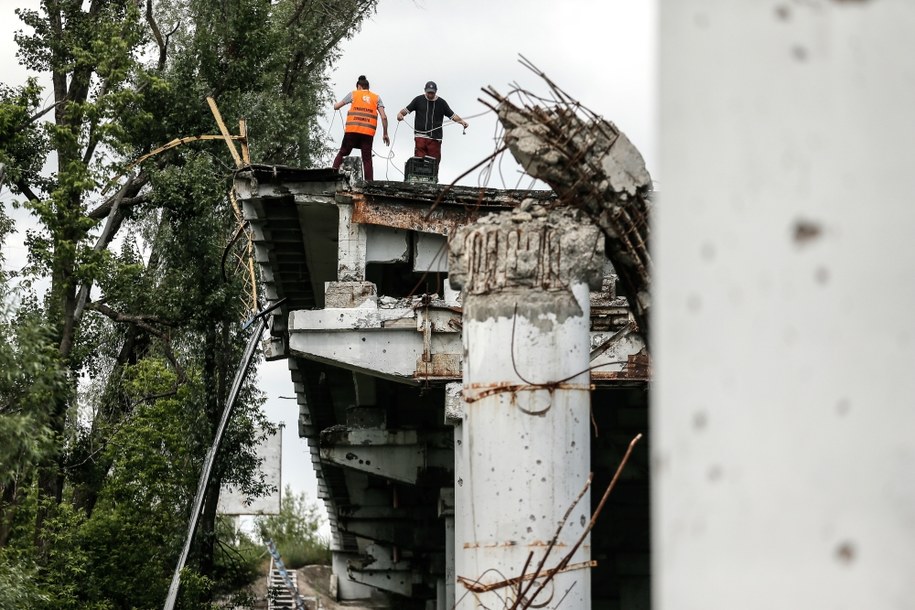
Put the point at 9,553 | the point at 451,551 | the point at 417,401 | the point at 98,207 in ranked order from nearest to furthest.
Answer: the point at 451,551 < the point at 417,401 < the point at 9,553 < the point at 98,207

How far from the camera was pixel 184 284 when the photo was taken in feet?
98.2

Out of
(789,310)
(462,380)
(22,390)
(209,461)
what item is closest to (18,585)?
(22,390)

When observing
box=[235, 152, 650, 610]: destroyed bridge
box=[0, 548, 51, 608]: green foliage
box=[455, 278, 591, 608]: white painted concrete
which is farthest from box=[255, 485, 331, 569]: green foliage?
box=[455, 278, 591, 608]: white painted concrete

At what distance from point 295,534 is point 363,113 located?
110ft

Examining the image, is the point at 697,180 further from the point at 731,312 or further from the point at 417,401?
the point at 417,401

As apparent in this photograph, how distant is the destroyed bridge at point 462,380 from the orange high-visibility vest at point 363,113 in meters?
1.76

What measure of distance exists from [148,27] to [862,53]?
31844mm

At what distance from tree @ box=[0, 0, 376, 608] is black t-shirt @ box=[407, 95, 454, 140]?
17.5ft

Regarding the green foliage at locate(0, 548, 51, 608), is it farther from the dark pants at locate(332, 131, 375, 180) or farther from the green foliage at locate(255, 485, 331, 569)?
the green foliage at locate(255, 485, 331, 569)

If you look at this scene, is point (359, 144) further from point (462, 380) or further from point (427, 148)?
point (462, 380)

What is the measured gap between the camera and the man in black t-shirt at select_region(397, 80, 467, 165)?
21.1 metres

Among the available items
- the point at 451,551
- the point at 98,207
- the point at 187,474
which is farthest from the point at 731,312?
the point at 98,207

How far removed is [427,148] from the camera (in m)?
21.2

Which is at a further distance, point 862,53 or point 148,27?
point 148,27
